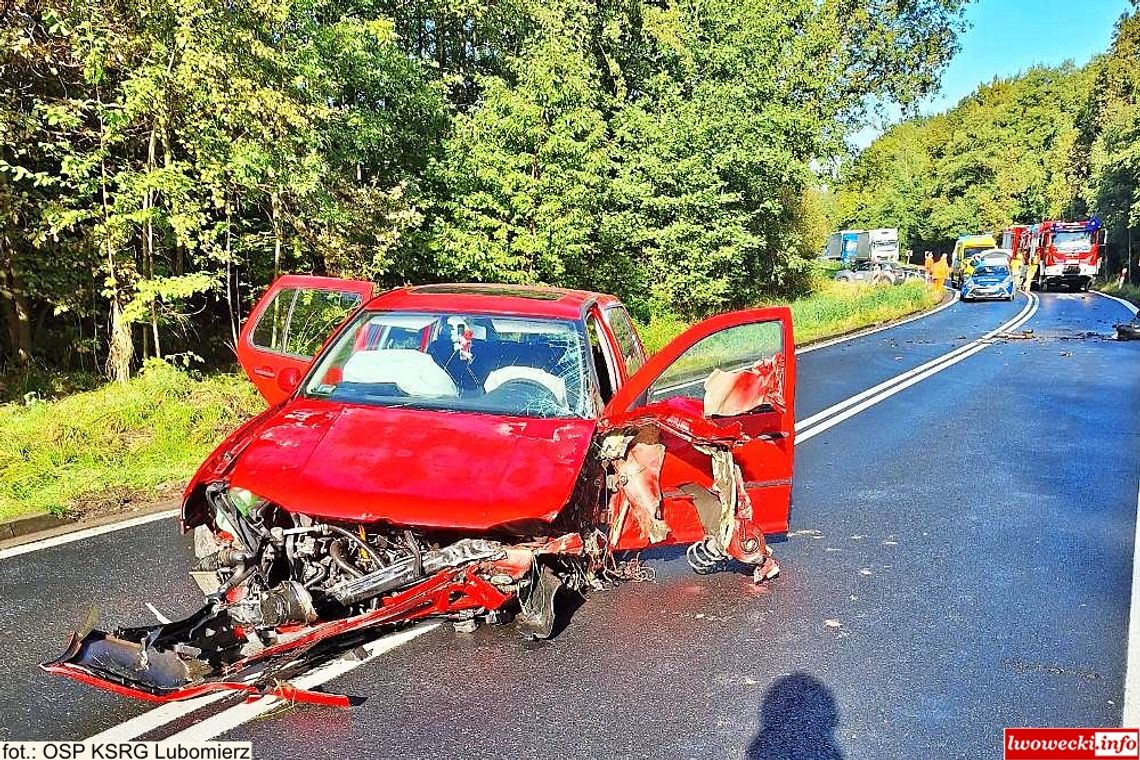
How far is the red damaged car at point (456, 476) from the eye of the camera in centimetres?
350

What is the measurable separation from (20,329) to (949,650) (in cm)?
1274

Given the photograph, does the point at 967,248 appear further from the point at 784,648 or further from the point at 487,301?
the point at 784,648

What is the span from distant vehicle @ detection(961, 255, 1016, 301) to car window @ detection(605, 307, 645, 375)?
36392mm

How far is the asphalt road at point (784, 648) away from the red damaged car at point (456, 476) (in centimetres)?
27

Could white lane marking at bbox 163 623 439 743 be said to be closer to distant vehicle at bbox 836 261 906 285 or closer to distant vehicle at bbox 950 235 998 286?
distant vehicle at bbox 836 261 906 285

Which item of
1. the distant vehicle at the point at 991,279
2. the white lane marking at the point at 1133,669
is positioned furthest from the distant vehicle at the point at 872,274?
the white lane marking at the point at 1133,669

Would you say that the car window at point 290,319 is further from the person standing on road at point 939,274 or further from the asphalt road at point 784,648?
the person standing on road at point 939,274

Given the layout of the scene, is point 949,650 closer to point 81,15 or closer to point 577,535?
point 577,535

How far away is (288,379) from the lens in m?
5.26

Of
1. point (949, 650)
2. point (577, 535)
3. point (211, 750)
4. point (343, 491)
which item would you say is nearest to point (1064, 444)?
point (949, 650)

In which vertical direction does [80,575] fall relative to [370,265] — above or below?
below

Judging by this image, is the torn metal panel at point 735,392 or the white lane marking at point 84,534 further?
the white lane marking at point 84,534

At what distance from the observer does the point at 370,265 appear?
14336 millimetres

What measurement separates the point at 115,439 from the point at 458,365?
503 centimetres
